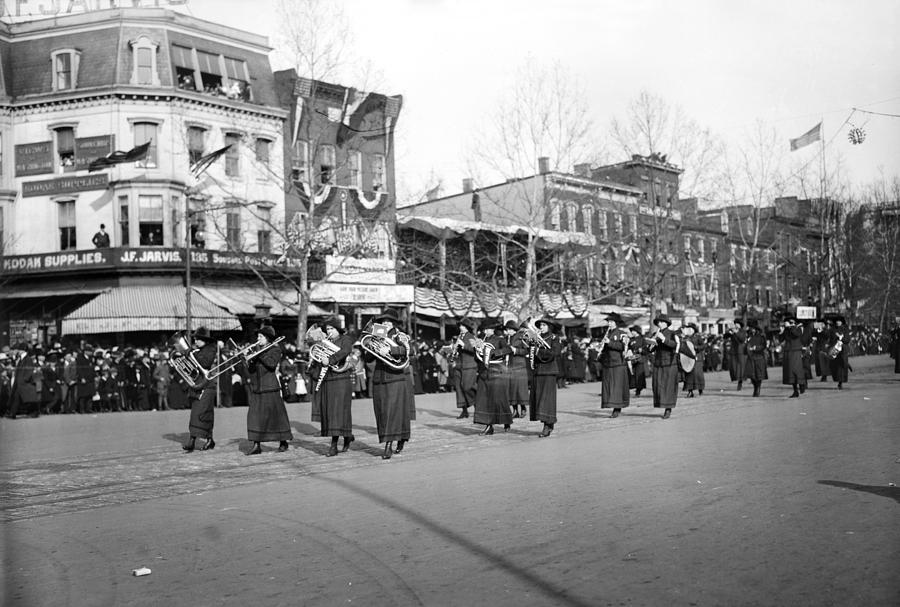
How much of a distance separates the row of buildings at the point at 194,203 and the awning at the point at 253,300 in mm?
90

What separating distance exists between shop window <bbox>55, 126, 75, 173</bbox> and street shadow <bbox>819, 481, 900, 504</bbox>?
32.5 metres

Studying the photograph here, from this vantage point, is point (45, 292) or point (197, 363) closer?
point (197, 363)

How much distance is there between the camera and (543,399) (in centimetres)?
1527

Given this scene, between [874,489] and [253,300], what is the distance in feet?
96.6

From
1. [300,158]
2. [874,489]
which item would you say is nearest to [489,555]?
[874,489]

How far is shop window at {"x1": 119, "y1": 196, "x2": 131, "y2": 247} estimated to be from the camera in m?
35.0

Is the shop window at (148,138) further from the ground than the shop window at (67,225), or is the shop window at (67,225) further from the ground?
the shop window at (148,138)

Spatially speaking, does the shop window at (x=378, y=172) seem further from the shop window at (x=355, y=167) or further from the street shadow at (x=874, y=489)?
the street shadow at (x=874, y=489)

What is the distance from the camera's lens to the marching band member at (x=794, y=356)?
2208 cm

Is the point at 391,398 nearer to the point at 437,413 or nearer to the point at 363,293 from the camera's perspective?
the point at 437,413

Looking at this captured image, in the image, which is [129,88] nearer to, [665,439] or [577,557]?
[665,439]

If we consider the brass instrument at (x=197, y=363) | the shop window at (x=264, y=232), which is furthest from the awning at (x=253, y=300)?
the brass instrument at (x=197, y=363)

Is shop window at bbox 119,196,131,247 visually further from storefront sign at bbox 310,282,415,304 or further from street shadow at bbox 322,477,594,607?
street shadow at bbox 322,477,594,607

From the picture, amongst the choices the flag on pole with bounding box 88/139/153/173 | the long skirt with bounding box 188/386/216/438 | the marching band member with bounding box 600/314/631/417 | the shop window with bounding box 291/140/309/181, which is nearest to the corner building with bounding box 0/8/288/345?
the flag on pole with bounding box 88/139/153/173
